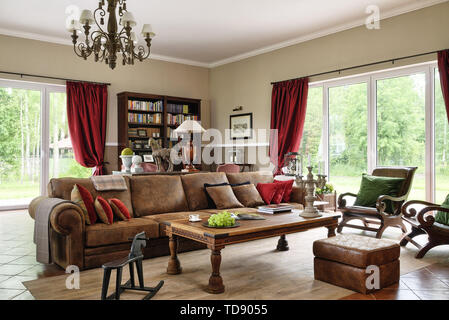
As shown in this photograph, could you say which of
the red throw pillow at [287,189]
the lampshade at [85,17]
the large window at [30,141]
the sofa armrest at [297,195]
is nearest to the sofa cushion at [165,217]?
the red throw pillow at [287,189]

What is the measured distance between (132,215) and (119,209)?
12.8 inches

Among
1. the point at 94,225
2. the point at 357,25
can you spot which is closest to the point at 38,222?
the point at 94,225

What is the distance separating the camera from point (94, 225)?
144 inches

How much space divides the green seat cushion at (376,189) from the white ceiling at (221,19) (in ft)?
8.12

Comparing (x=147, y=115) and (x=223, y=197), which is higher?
(x=147, y=115)

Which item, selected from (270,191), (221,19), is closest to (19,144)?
(221,19)

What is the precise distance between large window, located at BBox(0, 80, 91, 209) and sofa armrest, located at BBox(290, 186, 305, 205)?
4.39m

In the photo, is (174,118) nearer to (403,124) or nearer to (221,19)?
(221,19)

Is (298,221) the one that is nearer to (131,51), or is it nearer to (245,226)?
(245,226)

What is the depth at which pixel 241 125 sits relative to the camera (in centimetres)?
844

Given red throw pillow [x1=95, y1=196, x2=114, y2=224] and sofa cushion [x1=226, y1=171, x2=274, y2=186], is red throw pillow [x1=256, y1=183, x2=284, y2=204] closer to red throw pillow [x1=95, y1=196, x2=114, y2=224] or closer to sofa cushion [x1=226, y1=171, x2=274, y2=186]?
sofa cushion [x1=226, y1=171, x2=274, y2=186]

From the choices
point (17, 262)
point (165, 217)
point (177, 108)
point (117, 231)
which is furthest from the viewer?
point (177, 108)

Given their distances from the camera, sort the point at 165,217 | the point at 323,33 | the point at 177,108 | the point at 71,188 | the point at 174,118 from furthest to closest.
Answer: the point at 177,108
the point at 174,118
the point at 323,33
the point at 165,217
the point at 71,188

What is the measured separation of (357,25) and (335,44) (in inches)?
19.4
